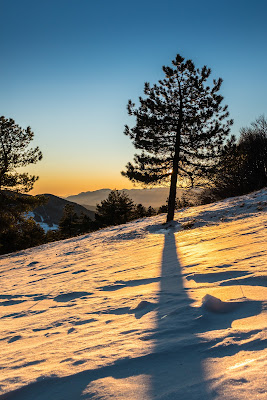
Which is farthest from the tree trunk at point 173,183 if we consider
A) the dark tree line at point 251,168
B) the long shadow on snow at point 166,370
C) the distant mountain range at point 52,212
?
the distant mountain range at point 52,212

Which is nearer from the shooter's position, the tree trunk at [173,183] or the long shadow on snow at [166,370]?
the long shadow on snow at [166,370]

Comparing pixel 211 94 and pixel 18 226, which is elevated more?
pixel 211 94

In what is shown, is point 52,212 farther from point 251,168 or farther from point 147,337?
point 147,337

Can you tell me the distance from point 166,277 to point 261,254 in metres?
1.72

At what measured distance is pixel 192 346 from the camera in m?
2.15

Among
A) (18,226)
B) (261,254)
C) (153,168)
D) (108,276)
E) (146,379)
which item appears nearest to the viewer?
(146,379)

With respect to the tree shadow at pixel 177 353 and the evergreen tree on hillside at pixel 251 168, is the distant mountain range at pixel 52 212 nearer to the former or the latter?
the evergreen tree on hillside at pixel 251 168

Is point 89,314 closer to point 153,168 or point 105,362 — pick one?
point 105,362

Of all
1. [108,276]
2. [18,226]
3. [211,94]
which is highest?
[211,94]

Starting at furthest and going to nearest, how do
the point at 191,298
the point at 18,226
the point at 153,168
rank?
the point at 18,226
the point at 153,168
the point at 191,298

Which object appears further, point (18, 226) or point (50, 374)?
point (18, 226)

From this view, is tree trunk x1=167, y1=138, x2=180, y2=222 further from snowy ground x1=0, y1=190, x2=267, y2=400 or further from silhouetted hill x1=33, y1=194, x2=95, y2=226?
silhouetted hill x1=33, y1=194, x2=95, y2=226

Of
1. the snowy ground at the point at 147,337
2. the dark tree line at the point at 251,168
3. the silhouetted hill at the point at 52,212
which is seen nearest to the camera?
the snowy ground at the point at 147,337

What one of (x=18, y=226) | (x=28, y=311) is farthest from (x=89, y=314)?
(x=18, y=226)
